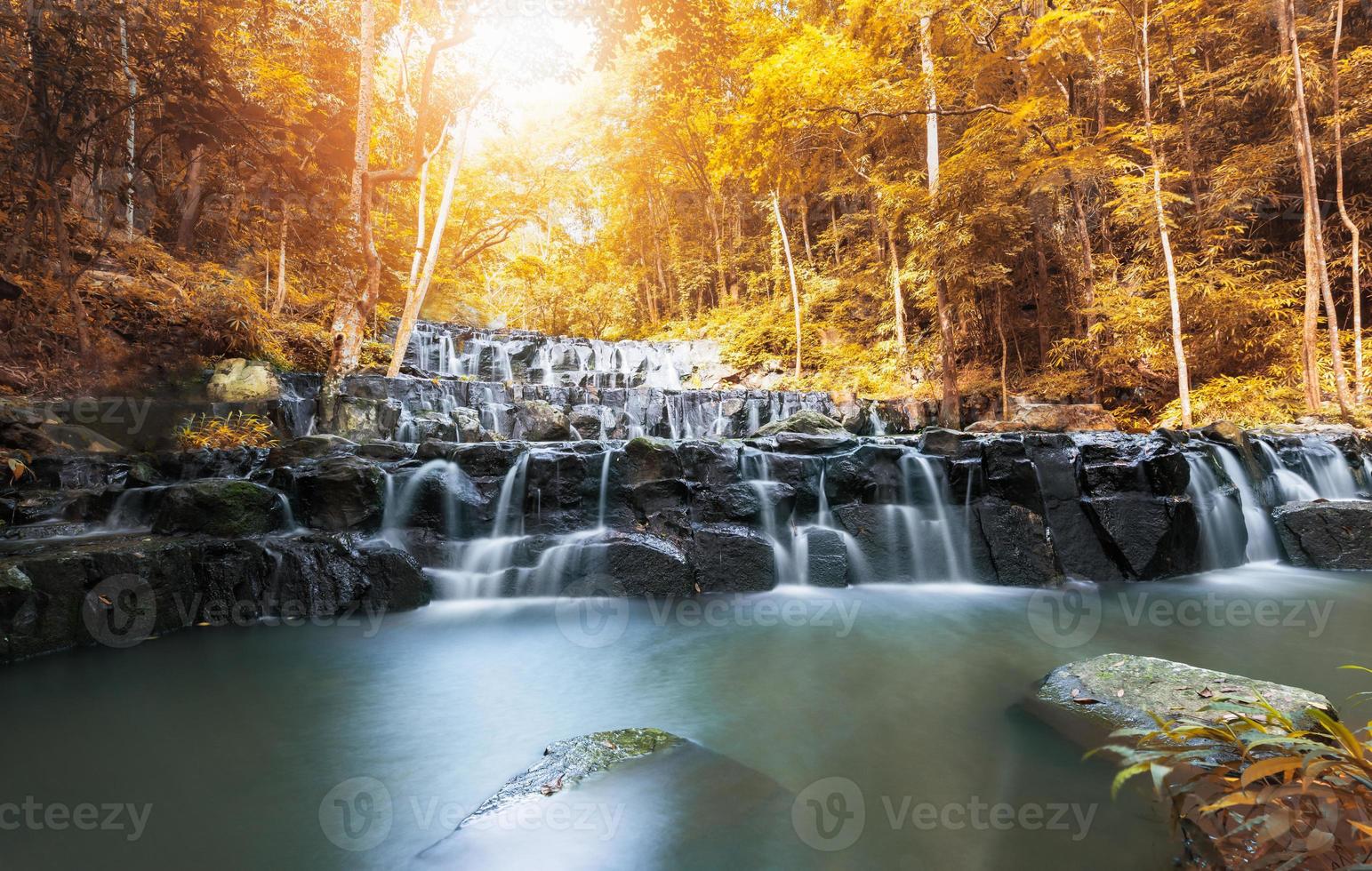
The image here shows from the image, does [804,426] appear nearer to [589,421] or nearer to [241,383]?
[589,421]

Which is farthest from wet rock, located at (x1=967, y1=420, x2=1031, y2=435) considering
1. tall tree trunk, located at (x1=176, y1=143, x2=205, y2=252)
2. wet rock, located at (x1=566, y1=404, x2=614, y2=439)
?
tall tree trunk, located at (x1=176, y1=143, x2=205, y2=252)

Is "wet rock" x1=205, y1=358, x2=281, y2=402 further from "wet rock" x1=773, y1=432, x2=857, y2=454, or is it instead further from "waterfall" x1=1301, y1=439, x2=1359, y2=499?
"waterfall" x1=1301, y1=439, x2=1359, y2=499

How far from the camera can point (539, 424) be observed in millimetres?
10320

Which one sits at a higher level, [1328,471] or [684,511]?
[1328,471]

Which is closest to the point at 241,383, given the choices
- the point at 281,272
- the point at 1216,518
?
the point at 281,272

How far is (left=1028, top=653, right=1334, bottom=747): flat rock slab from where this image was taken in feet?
8.16

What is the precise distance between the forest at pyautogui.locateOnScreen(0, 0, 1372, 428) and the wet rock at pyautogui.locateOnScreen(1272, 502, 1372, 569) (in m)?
4.25

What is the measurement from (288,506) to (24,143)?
13.3 feet

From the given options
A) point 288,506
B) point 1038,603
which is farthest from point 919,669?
point 288,506

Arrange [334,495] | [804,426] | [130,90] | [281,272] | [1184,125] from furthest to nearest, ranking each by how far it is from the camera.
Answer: [281,272] → [1184,125] → [804,426] → [130,90] → [334,495]

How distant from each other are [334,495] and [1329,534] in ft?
34.4

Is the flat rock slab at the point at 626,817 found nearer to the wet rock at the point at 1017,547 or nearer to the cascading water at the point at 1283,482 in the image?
the wet rock at the point at 1017,547

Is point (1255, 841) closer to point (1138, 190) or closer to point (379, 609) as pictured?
point (379, 609)

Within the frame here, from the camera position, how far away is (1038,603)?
198 inches
